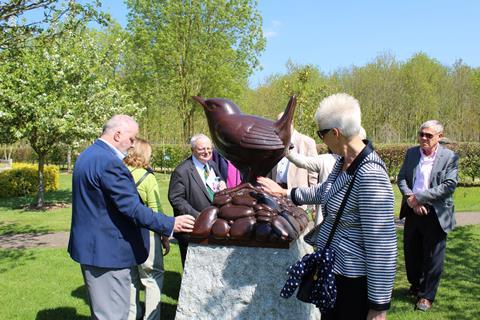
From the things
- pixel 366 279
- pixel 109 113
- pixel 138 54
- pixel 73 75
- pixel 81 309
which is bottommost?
pixel 81 309

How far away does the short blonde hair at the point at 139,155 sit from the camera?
4.65 metres

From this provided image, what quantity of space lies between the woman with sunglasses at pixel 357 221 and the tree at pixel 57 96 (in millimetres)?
11481

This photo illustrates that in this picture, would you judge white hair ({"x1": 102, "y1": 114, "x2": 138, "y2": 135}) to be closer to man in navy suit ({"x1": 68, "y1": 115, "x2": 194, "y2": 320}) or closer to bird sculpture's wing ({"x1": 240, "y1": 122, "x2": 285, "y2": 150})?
man in navy suit ({"x1": 68, "y1": 115, "x2": 194, "y2": 320})

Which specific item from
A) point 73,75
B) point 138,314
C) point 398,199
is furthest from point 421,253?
point 73,75

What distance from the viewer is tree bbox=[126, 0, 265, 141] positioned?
28.8 metres

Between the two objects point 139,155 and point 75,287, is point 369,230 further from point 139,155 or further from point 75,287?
point 75,287

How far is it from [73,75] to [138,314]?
1146 centimetres

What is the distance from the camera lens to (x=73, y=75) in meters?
14.7

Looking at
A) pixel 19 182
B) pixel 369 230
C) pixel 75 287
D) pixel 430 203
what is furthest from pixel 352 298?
pixel 19 182

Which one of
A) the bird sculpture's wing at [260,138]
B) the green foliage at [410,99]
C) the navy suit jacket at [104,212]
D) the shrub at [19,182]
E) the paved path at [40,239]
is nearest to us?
the navy suit jacket at [104,212]

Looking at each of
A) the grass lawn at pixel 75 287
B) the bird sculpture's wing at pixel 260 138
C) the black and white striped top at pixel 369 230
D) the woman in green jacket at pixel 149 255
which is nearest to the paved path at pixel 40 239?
the grass lawn at pixel 75 287

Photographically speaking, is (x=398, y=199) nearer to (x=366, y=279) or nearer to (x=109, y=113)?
(x=109, y=113)

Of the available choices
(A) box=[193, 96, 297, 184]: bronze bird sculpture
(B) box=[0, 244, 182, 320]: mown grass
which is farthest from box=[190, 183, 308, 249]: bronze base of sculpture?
(B) box=[0, 244, 182, 320]: mown grass

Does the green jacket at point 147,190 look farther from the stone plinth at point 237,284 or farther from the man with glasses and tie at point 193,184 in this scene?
the stone plinth at point 237,284
